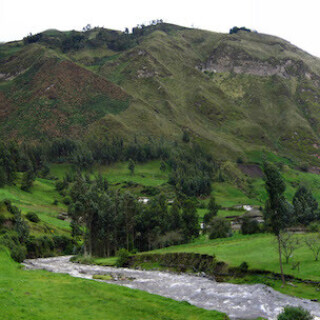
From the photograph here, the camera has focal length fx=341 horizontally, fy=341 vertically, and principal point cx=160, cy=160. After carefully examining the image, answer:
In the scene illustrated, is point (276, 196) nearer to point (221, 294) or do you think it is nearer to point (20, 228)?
point (221, 294)

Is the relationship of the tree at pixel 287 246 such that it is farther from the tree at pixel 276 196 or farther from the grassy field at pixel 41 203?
the grassy field at pixel 41 203

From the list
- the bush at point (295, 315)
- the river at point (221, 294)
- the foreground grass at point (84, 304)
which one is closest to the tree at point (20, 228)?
the river at point (221, 294)

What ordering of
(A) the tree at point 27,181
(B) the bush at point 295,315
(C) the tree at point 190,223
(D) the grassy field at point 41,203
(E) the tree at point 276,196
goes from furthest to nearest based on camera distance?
(A) the tree at point 27,181 → (D) the grassy field at point 41,203 → (C) the tree at point 190,223 → (E) the tree at point 276,196 → (B) the bush at point 295,315

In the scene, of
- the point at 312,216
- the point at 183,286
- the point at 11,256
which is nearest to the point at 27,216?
the point at 11,256

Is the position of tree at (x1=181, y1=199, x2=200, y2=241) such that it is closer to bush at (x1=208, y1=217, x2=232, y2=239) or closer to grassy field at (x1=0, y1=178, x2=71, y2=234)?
bush at (x1=208, y1=217, x2=232, y2=239)

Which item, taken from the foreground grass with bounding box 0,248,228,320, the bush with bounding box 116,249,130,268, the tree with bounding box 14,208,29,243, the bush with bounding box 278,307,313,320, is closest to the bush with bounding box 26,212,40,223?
the tree with bounding box 14,208,29,243

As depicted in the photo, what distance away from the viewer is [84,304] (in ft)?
136

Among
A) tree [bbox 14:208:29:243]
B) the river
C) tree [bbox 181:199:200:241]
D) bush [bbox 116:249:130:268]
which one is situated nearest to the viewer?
the river

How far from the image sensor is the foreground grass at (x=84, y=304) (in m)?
35.7

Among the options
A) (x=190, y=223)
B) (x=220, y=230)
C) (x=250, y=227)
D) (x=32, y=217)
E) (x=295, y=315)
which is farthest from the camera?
(x=32, y=217)

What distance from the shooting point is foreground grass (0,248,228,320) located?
35656 millimetres

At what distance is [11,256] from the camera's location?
82438 millimetres

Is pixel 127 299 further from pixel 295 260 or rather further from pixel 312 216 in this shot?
pixel 312 216

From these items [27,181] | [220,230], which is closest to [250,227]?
[220,230]
